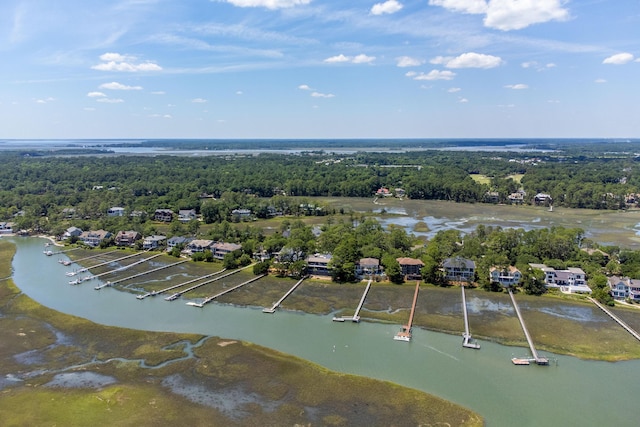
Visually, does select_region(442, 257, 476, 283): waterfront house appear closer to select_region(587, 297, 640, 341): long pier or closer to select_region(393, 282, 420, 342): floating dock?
select_region(393, 282, 420, 342): floating dock

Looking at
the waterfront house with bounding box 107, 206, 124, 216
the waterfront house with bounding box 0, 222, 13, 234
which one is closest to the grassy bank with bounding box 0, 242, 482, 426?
the waterfront house with bounding box 0, 222, 13, 234

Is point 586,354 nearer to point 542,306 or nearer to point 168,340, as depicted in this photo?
point 542,306

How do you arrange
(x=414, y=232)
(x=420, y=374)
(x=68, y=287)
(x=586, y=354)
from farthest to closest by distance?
(x=414, y=232), (x=68, y=287), (x=586, y=354), (x=420, y=374)

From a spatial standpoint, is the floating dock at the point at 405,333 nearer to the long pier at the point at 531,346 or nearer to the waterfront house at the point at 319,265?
the long pier at the point at 531,346

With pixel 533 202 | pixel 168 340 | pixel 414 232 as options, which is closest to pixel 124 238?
pixel 168 340

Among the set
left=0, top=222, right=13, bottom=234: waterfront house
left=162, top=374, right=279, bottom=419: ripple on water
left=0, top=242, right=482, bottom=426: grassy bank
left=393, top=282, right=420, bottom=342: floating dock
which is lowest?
left=162, top=374, right=279, bottom=419: ripple on water

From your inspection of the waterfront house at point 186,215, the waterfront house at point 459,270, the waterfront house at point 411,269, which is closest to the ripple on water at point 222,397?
the waterfront house at point 411,269
